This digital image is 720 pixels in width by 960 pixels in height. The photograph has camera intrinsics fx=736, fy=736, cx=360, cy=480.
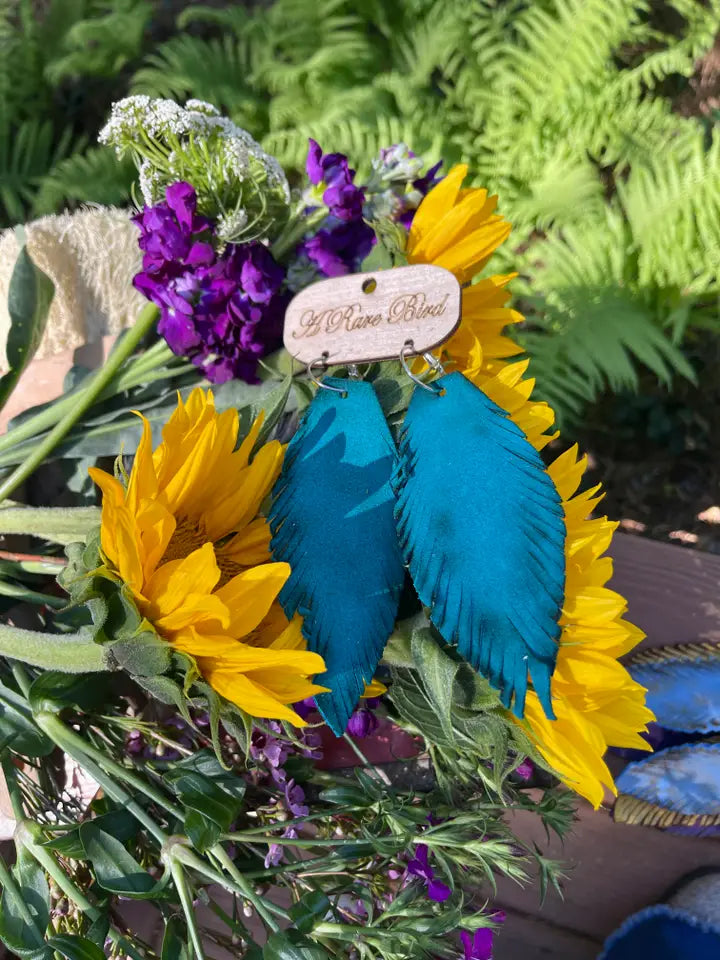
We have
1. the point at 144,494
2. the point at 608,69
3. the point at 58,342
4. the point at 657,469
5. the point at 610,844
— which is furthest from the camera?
the point at 608,69

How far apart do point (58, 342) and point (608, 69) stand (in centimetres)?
123

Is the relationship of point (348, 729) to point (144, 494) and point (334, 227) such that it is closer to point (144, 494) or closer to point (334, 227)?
point (144, 494)

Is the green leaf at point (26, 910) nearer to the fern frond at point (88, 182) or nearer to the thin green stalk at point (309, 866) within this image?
the thin green stalk at point (309, 866)

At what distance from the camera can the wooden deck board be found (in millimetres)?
681

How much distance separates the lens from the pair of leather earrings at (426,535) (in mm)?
388

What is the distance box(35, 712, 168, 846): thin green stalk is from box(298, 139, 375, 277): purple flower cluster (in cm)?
37

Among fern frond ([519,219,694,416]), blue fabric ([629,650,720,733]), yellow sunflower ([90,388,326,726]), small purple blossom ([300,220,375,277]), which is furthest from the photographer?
fern frond ([519,219,694,416])

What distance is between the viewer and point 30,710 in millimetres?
524

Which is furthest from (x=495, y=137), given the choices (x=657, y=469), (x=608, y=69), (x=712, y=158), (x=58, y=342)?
(x=58, y=342)

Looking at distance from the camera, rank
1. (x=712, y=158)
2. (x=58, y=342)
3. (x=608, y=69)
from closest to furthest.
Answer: (x=58, y=342), (x=712, y=158), (x=608, y=69)

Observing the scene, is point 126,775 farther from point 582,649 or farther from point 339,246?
point 339,246

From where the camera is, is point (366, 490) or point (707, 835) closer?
Answer: point (366, 490)

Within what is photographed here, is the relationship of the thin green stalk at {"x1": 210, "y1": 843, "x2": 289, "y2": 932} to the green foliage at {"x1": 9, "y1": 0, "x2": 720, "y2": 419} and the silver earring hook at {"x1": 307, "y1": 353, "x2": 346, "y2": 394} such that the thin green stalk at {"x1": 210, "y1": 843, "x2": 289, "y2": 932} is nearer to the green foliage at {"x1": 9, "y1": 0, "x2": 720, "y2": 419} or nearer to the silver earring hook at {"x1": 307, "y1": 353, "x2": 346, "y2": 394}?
the silver earring hook at {"x1": 307, "y1": 353, "x2": 346, "y2": 394}

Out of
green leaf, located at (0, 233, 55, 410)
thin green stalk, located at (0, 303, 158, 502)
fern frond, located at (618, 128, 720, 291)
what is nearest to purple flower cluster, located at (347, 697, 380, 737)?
thin green stalk, located at (0, 303, 158, 502)
